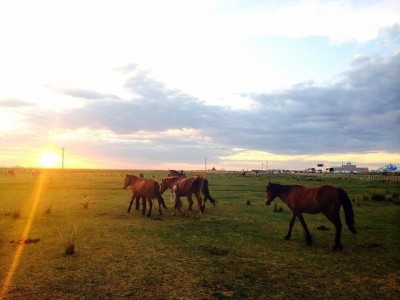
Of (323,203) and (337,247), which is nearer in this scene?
(337,247)

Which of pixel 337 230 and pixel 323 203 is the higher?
pixel 323 203

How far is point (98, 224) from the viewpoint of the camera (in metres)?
15.4

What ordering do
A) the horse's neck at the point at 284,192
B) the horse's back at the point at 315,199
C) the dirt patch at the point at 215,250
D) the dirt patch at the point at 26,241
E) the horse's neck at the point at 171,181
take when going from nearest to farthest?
1. the dirt patch at the point at 215,250
2. the horse's back at the point at 315,199
3. the dirt patch at the point at 26,241
4. the horse's neck at the point at 284,192
5. the horse's neck at the point at 171,181

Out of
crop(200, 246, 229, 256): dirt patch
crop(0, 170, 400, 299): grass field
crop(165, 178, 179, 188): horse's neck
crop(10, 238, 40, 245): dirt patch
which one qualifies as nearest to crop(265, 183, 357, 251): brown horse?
crop(0, 170, 400, 299): grass field

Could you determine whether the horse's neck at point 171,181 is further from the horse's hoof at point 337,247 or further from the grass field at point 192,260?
the horse's hoof at point 337,247

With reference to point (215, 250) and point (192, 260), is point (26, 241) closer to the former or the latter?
point (192, 260)

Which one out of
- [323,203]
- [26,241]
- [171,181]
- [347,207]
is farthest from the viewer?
[171,181]

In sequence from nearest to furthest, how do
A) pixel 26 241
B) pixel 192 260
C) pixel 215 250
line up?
pixel 192 260 < pixel 215 250 < pixel 26 241

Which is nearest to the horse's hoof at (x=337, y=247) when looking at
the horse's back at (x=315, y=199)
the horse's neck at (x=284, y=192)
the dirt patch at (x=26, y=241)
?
the horse's back at (x=315, y=199)

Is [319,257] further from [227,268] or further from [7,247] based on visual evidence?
[7,247]

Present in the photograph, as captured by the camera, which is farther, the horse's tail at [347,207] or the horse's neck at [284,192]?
A: the horse's neck at [284,192]

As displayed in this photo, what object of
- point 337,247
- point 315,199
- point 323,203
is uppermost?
point 315,199

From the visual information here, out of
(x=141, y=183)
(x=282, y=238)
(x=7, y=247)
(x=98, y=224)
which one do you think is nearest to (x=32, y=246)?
(x=7, y=247)

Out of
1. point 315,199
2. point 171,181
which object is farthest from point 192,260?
point 171,181
